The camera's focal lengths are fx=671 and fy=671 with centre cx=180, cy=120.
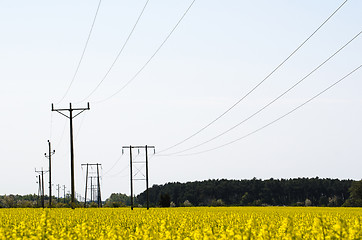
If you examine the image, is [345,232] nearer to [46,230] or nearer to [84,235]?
[84,235]

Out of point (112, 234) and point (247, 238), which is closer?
point (247, 238)

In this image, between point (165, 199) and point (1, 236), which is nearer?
point (1, 236)

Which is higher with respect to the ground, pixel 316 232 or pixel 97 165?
pixel 97 165

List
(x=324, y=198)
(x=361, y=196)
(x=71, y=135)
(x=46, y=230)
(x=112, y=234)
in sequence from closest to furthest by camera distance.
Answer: (x=112, y=234) → (x=46, y=230) → (x=71, y=135) → (x=361, y=196) → (x=324, y=198)

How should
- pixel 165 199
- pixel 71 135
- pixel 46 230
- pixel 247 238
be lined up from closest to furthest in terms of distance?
pixel 247 238, pixel 46 230, pixel 71 135, pixel 165 199

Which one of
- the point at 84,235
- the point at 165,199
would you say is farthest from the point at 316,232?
the point at 165,199

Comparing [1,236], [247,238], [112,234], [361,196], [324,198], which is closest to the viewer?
[247,238]

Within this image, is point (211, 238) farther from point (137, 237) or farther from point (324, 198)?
point (324, 198)

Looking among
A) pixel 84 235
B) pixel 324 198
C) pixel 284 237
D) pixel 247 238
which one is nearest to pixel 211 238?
pixel 247 238

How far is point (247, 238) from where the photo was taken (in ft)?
44.6

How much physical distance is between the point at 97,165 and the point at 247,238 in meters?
105

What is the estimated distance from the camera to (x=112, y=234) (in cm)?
1548

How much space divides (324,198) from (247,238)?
187733mm

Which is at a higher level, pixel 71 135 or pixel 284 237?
pixel 71 135
